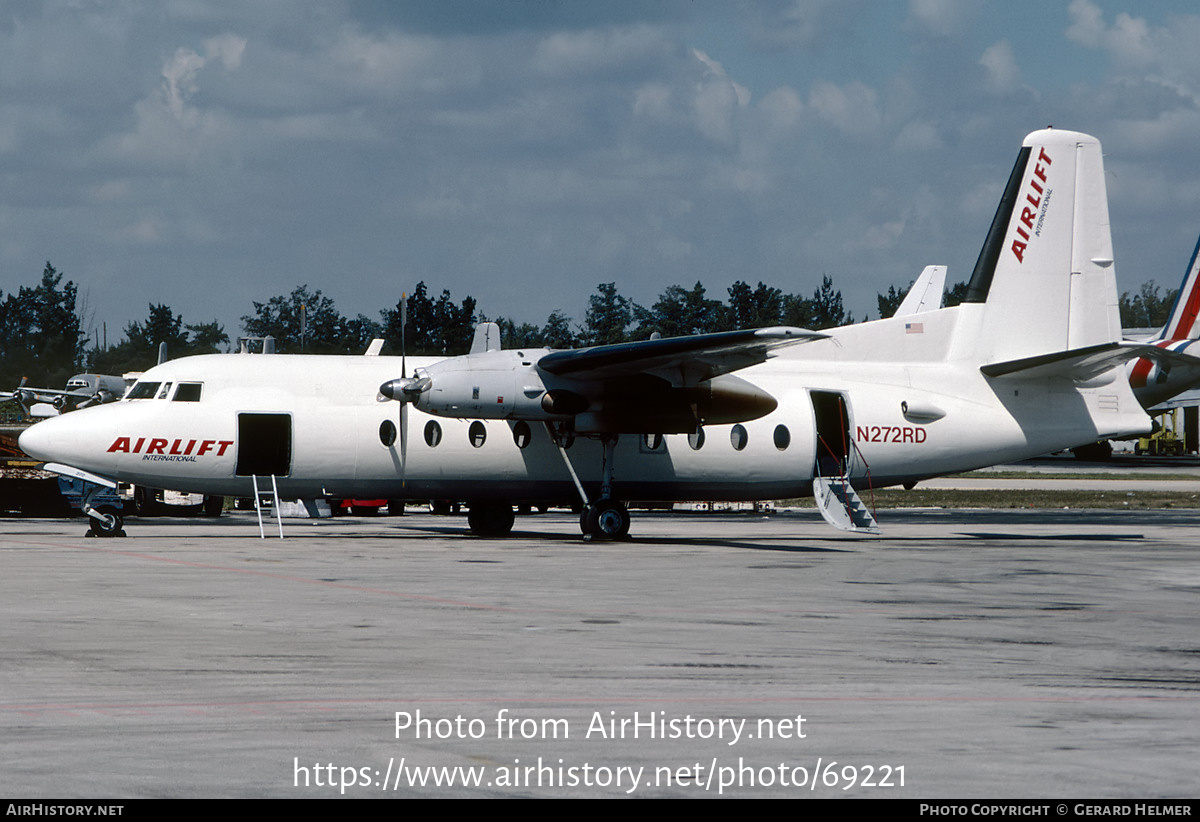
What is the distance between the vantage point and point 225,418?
75.9 feet

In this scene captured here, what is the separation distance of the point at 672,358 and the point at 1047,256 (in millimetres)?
9392

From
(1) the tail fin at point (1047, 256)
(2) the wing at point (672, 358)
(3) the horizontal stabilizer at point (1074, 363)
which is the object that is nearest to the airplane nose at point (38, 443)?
(2) the wing at point (672, 358)

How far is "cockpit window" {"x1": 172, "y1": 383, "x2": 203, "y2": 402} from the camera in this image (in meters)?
23.2

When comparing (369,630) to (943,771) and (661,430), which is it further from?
(661,430)

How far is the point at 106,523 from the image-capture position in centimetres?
2302

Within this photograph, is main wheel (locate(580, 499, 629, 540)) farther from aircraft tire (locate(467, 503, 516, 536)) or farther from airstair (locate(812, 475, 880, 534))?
airstair (locate(812, 475, 880, 534))

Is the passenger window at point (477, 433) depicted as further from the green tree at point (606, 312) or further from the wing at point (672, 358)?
the green tree at point (606, 312)

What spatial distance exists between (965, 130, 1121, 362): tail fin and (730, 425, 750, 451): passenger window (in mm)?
5598

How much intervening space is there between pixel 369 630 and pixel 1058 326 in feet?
65.0

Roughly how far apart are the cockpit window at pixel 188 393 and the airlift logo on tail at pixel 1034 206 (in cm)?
1678

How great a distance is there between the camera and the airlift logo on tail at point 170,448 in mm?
22547

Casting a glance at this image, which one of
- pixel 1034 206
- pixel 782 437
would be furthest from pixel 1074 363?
pixel 782 437

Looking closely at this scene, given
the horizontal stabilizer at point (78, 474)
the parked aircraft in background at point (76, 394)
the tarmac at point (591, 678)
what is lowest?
the tarmac at point (591, 678)

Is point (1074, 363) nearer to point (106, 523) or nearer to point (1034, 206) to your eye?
point (1034, 206)
